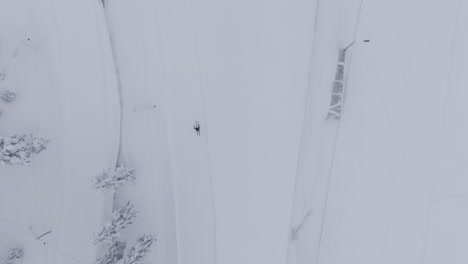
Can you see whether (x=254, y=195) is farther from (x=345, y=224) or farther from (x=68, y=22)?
(x=68, y=22)

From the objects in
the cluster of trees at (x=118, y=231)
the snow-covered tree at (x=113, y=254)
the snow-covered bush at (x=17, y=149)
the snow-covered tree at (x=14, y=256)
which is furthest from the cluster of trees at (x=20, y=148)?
the snow-covered tree at (x=113, y=254)

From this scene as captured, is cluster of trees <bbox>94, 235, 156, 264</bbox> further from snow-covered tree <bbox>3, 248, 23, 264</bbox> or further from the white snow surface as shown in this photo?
snow-covered tree <bbox>3, 248, 23, 264</bbox>

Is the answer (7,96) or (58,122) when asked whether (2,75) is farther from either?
(58,122)

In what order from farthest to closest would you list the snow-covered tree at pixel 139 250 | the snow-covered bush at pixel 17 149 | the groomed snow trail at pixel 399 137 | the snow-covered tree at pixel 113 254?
the groomed snow trail at pixel 399 137
the snow-covered tree at pixel 113 254
the snow-covered tree at pixel 139 250
the snow-covered bush at pixel 17 149

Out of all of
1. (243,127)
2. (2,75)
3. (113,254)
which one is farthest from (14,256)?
(243,127)

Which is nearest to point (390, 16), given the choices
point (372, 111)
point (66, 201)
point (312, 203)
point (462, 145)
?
point (372, 111)

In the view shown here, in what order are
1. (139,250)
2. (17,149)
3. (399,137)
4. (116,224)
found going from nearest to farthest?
(17,149) → (116,224) → (139,250) → (399,137)

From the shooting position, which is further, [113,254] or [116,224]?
[113,254]

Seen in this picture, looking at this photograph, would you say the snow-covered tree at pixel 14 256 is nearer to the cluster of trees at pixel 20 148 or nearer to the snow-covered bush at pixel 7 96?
the cluster of trees at pixel 20 148
